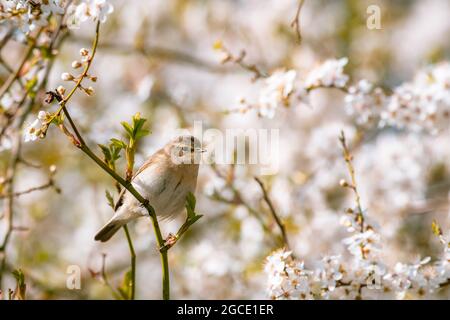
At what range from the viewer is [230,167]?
12.4ft

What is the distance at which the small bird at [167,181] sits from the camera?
3.05 meters

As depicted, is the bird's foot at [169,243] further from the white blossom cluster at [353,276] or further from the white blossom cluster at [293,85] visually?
the white blossom cluster at [293,85]

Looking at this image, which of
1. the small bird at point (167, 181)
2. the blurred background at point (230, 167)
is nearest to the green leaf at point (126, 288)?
the blurred background at point (230, 167)

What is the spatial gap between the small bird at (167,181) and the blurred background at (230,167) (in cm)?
36

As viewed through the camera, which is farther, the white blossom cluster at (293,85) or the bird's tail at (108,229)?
the bird's tail at (108,229)

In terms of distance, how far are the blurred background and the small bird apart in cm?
36

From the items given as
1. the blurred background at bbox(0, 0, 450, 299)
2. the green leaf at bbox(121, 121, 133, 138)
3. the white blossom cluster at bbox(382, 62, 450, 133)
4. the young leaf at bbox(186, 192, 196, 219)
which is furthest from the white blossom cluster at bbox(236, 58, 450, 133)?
the green leaf at bbox(121, 121, 133, 138)

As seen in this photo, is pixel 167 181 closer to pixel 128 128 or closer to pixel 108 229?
pixel 108 229

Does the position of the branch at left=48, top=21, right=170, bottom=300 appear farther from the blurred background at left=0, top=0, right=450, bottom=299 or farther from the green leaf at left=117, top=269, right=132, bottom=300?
the blurred background at left=0, top=0, right=450, bottom=299

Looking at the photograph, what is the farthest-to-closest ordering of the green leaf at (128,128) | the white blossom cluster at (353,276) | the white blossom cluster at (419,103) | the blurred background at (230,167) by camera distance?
the blurred background at (230,167), the white blossom cluster at (419,103), the white blossom cluster at (353,276), the green leaf at (128,128)

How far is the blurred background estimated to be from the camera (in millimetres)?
4109

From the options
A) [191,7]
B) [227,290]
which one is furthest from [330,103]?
[227,290]
